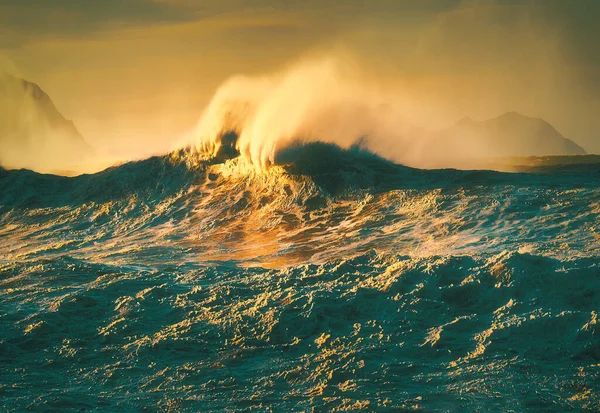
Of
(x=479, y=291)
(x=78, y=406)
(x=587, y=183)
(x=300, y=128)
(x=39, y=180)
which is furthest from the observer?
(x=39, y=180)

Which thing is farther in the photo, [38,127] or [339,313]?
[38,127]

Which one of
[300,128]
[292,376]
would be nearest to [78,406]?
[292,376]

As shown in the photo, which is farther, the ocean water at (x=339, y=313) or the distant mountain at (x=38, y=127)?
the distant mountain at (x=38, y=127)

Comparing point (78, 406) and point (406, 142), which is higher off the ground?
point (406, 142)

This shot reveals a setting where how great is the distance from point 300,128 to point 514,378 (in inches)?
559

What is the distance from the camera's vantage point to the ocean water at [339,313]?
671cm

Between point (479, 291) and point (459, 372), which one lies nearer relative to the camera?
point (459, 372)

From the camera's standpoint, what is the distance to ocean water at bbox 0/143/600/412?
671 cm

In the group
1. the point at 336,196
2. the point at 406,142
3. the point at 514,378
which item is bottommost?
the point at 514,378

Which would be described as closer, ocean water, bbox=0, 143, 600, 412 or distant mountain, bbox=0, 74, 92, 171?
ocean water, bbox=0, 143, 600, 412

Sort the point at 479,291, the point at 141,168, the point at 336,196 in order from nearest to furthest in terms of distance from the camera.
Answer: the point at 479,291
the point at 336,196
the point at 141,168

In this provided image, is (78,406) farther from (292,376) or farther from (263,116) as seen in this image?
(263,116)

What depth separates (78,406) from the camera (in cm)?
657

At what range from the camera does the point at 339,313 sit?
8.73 meters
